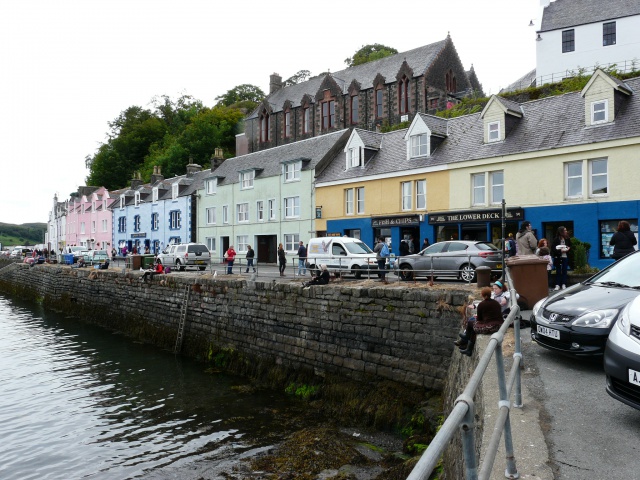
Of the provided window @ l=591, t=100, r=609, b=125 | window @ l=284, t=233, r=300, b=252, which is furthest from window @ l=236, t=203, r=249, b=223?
window @ l=591, t=100, r=609, b=125

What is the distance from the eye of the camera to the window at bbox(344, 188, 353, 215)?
31.5 m

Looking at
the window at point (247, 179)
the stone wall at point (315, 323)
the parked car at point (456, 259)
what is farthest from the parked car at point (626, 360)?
the window at point (247, 179)

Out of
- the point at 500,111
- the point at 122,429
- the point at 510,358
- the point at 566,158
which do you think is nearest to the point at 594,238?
the point at 566,158

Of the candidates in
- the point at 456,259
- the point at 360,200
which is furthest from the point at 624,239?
the point at 360,200

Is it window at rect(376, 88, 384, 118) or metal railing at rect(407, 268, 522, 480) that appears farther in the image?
window at rect(376, 88, 384, 118)

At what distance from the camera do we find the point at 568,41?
122ft

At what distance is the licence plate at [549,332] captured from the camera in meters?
6.59

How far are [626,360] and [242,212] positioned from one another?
3665 centimetres

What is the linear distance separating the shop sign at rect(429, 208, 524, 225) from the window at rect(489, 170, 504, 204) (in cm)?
83

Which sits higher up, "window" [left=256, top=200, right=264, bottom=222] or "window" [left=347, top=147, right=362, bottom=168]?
"window" [left=347, top=147, right=362, bottom=168]

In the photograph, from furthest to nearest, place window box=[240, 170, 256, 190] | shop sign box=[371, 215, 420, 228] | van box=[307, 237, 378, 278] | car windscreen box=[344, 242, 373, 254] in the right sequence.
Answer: window box=[240, 170, 256, 190], shop sign box=[371, 215, 420, 228], car windscreen box=[344, 242, 373, 254], van box=[307, 237, 378, 278]

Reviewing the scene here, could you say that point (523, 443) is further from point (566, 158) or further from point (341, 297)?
point (566, 158)

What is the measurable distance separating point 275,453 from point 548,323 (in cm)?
601

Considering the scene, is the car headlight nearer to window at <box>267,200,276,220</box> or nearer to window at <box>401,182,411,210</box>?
window at <box>401,182,411,210</box>
